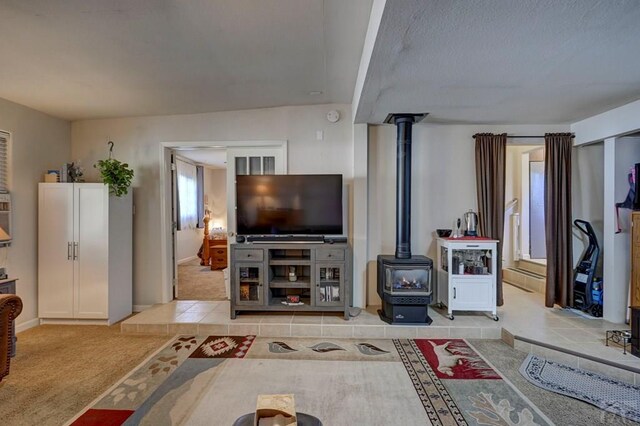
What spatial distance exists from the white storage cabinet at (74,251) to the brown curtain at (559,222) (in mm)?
5268

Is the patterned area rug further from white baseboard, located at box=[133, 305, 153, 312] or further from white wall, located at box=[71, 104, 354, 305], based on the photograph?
white baseboard, located at box=[133, 305, 153, 312]

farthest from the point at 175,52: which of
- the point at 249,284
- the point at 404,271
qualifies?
the point at 404,271

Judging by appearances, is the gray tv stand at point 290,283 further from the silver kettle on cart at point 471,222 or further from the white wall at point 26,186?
the white wall at point 26,186

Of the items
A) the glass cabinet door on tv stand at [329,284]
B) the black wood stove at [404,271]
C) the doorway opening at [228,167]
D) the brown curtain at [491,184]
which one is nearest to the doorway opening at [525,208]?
the brown curtain at [491,184]

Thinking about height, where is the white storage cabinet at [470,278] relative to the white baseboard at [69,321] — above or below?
above

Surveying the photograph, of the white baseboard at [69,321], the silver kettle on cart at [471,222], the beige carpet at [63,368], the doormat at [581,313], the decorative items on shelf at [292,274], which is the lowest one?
the beige carpet at [63,368]

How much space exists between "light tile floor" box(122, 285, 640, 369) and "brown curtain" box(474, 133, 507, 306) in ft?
1.74

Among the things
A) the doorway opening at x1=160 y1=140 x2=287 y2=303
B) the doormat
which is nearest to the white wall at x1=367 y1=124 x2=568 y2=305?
the doorway opening at x1=160 y1=140 x2=287 y2=303

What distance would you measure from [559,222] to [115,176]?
532cm

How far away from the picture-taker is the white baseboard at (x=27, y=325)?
3.65m

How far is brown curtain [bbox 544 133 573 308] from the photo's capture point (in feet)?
13.0

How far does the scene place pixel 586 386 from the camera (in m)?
2.54

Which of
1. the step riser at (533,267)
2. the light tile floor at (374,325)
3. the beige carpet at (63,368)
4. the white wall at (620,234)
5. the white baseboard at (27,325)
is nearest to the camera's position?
the beige carpet at (63,368)

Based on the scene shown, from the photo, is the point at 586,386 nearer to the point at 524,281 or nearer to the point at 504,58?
the point at 504,58
